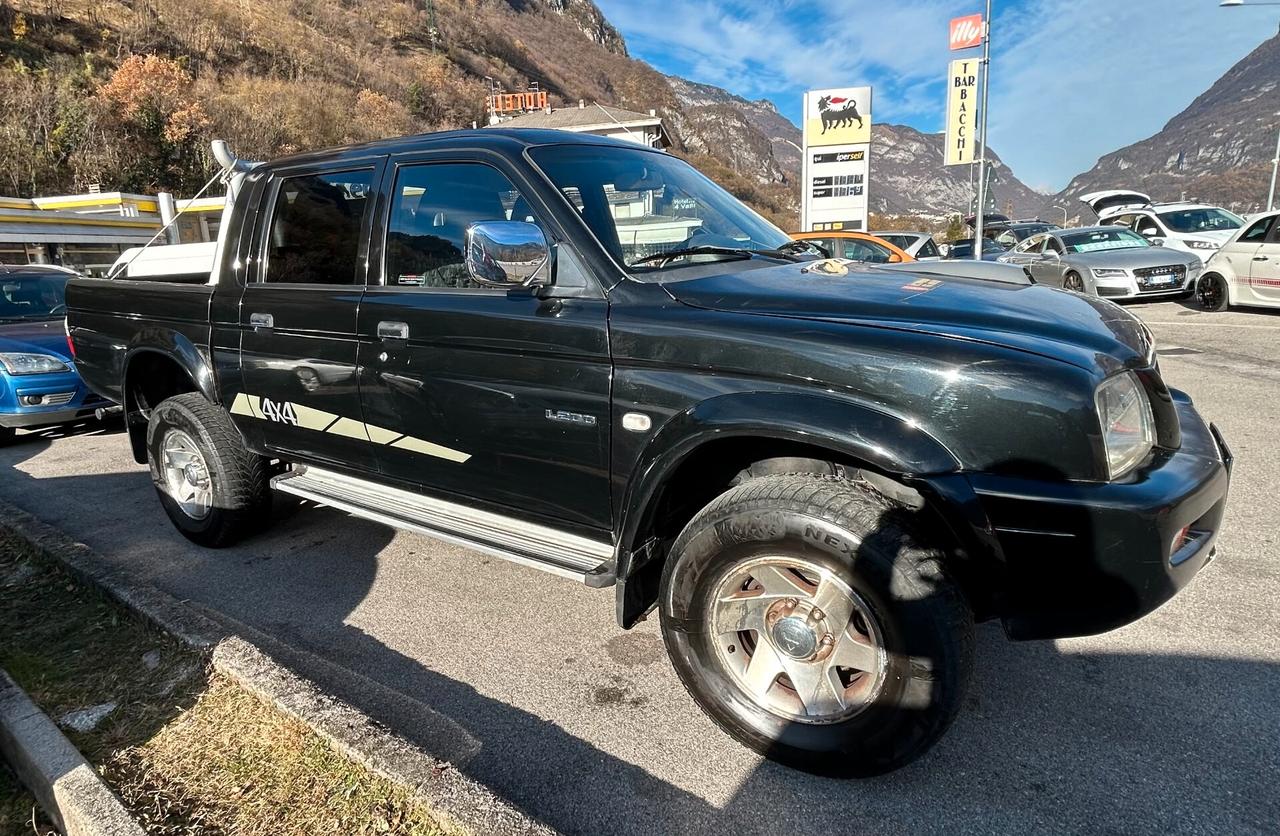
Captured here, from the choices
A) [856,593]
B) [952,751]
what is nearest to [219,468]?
[856,593]

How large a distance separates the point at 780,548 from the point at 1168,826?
129 centimetres

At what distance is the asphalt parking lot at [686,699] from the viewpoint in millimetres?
2131

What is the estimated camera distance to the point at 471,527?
9.42 ft

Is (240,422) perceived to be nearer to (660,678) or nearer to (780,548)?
(660,678)

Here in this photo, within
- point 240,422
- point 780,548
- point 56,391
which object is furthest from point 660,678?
point 56,391

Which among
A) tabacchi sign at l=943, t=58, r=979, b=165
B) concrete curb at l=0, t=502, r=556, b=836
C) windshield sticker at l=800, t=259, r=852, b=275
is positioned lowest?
concrete curb at l=0, t=502, r=556, b=836

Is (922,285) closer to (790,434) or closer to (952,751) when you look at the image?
(790,434)

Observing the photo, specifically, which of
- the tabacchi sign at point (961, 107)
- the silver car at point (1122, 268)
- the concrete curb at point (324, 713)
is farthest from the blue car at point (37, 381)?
the tabacchi sign at point (961, 107)

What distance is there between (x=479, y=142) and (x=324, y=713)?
7.08ft

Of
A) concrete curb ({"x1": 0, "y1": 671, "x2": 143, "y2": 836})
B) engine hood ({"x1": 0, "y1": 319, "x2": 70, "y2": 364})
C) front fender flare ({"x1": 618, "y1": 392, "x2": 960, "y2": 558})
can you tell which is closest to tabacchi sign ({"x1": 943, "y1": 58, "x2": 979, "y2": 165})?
engine hood ({"x1": 0, "y1": 319, "x2": 70, "y2": 364})

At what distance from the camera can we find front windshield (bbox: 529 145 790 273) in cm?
269

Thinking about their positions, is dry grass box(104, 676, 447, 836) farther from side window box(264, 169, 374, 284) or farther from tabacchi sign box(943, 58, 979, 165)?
tabacchi sign box(943, 58, 979, 165)

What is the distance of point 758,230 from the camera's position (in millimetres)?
3373

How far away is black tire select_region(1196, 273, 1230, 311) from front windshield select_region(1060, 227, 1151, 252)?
6.55ft
